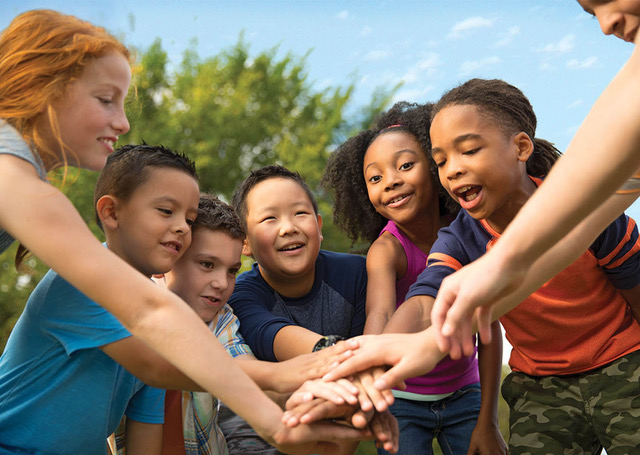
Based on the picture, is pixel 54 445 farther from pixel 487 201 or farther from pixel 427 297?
pixel 487 201

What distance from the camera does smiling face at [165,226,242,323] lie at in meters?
3.25

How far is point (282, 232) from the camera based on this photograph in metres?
3.34

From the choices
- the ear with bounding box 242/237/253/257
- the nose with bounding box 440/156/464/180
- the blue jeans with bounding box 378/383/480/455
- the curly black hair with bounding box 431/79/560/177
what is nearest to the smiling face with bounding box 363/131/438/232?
the curly black hair with bounding box 431/79/560/177

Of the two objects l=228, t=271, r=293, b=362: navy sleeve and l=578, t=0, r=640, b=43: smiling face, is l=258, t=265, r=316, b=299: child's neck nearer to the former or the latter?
l=228, t=271, r=293, b=362: navy sleeve

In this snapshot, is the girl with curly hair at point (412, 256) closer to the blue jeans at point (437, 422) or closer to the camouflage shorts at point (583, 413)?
the blue jeans at point (437, 422)

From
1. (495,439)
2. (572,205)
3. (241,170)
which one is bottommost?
(495,439)

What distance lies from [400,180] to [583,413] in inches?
58.6

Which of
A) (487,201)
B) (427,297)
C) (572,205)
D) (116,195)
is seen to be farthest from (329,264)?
(572,205)

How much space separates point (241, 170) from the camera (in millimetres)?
18000

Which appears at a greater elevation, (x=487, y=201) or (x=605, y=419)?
(x=487, y=201)

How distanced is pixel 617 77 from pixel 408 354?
4.15 feet

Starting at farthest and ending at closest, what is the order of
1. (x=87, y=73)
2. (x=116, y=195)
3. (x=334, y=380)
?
1. (x=116, y=195)
2. (x=334, y=380)
3. (x=87, y=73)

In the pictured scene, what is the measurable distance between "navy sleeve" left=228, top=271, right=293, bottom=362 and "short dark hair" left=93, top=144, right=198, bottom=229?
62cm

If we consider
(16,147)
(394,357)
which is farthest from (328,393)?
(16,147)
